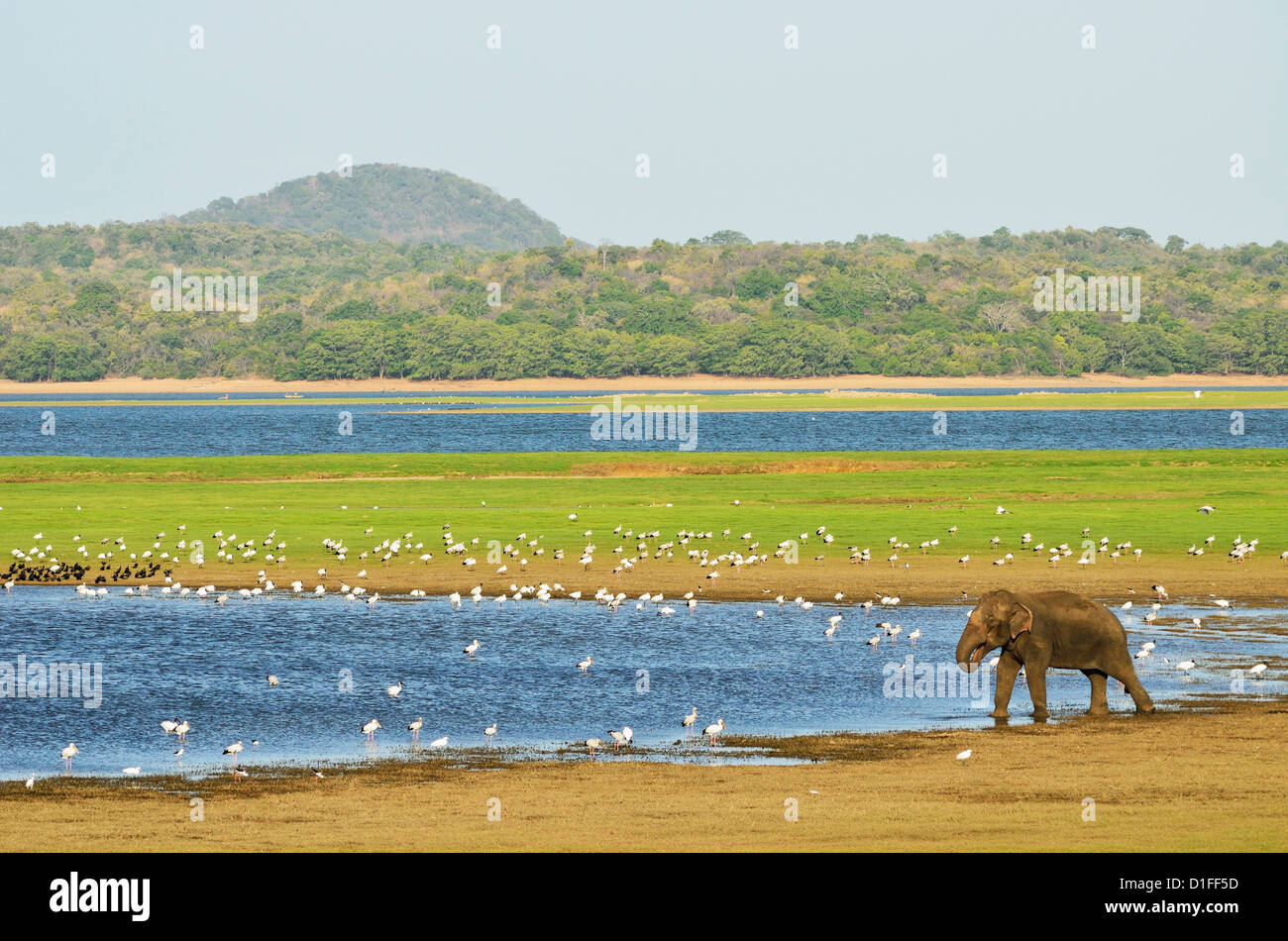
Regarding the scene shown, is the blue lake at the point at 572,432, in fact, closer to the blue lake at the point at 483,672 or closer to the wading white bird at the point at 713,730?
the blue lake at the point at 483,672

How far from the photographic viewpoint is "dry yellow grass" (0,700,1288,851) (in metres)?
16.4

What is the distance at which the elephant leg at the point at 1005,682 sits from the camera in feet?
75.5

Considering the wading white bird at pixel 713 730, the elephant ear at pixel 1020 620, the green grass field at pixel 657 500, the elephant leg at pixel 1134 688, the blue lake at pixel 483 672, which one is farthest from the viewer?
the green grass field at pixel 657 500

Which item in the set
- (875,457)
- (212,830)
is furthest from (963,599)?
(875,457)

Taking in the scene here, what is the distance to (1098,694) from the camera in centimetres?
2341

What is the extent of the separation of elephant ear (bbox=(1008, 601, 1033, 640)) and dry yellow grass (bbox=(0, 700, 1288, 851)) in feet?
5.38

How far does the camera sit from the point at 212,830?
16.8 m

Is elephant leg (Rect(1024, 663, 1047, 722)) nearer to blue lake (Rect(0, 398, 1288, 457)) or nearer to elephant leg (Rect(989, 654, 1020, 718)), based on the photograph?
elephant leg (Rect(989, 654, 1020, 718))

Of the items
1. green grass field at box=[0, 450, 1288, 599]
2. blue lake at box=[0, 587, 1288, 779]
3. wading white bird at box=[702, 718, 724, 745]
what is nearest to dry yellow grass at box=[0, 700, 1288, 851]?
wading white bird at box=[702, 718, 724, 745]

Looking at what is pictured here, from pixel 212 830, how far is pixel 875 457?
2314 inches

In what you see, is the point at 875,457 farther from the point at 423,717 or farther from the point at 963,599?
the point at 423,717

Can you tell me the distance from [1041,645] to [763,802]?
6.51 m

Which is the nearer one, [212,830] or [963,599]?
[212,830]

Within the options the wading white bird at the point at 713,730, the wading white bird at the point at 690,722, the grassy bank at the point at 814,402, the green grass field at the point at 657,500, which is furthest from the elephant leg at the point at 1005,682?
the grassy bank at the point at 814,402
